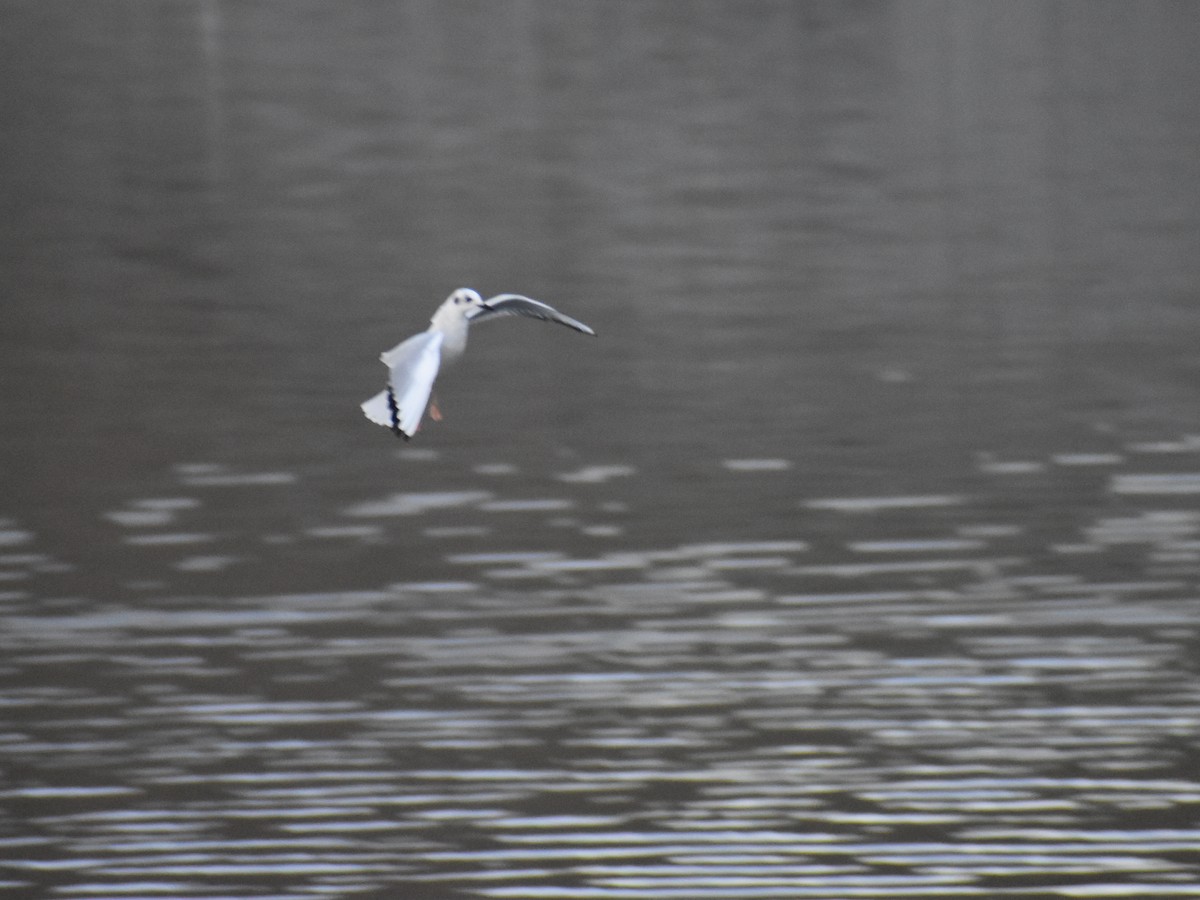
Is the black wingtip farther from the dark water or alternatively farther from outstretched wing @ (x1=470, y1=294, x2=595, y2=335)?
the dark water

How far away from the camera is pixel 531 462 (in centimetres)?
1856

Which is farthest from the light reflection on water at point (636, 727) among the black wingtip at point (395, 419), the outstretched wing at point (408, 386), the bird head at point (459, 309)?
the black wingtip at point (395, 419)

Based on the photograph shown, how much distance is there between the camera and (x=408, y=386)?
8.27m

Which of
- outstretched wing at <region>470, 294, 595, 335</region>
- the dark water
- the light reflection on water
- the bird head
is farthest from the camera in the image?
the dark water

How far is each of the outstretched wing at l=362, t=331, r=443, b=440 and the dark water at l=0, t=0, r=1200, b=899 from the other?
4068mm

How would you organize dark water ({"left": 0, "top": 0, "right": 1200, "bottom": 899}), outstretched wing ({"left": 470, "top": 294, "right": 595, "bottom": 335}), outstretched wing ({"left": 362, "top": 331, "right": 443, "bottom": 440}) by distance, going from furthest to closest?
dark water ({"left": 0, "top": 0, "right": 1200, "bottom": 899}) → outstretched wing ({"left": 470, "top": 294, "right": 595, "bottom": 335}) → outstretched wing ({"left": 362, "top": 331, "right": 443, "bottom": 440})

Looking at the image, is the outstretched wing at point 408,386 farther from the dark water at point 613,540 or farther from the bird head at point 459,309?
the dark water at point 613,540

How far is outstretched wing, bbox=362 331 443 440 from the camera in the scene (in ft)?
25.8

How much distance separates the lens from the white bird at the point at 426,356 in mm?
7938

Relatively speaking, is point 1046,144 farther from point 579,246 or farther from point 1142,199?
point 579,246

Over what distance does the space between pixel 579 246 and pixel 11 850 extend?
17.1 m

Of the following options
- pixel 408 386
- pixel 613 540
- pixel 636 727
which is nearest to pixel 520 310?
pixel 408 386

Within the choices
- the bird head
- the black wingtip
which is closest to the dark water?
the bird head

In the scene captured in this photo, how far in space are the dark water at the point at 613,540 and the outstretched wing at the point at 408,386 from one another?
4.07 meters
